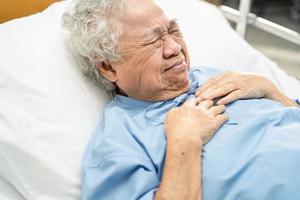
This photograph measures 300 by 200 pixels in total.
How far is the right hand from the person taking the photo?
109cm

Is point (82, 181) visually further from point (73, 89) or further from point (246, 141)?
point (246, 141)

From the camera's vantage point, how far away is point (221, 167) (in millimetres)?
1081

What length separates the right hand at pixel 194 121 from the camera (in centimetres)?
109

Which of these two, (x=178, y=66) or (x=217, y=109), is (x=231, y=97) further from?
(x=178, y=66)

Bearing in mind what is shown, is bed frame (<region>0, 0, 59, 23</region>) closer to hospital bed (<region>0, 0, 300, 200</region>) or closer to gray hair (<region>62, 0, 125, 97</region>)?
hospital bed (<region>0, 0, 300, 200</region>)

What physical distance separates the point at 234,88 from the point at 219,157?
0.92 ft

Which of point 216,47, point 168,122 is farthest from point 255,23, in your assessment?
point 168,122

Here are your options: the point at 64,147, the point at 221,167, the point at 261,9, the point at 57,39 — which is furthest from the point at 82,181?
the point at 261,9

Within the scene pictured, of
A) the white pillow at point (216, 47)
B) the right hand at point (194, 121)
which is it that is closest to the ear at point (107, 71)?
the right hand at point (194, 121)

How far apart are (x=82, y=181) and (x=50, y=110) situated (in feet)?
0.86

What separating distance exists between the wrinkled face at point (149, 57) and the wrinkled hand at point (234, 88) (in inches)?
3.2

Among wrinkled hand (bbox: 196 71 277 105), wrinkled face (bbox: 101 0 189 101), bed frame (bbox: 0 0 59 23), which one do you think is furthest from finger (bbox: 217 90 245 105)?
bed frame (bbox: 0 0 59 23)

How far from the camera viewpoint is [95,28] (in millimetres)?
1236

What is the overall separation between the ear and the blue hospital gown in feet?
0.38
